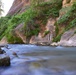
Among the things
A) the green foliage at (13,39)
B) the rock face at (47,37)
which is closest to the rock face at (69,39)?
the rock face at (47,37)

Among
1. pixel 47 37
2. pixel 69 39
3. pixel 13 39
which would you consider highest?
pixel 69 39

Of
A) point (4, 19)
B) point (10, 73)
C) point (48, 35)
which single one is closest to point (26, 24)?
point (48, 35)

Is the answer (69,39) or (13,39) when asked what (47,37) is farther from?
(13,39)

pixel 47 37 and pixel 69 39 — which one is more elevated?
pixel 69 39

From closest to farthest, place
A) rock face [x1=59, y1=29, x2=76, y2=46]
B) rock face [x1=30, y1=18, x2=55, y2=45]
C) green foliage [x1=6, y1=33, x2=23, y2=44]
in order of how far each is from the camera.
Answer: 1. rock face [x1=59, y1=29, x2=76, y2=46]
2. rock face [x1=30, y1=18, x2=55, y2=45]
3. green foliage [x1=6, y1=33, x2=23, y2=44]

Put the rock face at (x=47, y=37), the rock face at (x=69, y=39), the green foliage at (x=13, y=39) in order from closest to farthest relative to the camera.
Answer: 1. the rock face at (x=69, y=39)
2. the rock face at (x=47, y=37)
3. the green foliage at (x=13, y=39)

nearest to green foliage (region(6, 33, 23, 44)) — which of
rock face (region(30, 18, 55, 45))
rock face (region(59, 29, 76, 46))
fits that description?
rock face (region(30, 18, 55, 45))

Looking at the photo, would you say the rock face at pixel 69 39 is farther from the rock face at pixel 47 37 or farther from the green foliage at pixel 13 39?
the green foliage at pixel 13 39

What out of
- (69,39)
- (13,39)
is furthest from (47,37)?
(13,39)

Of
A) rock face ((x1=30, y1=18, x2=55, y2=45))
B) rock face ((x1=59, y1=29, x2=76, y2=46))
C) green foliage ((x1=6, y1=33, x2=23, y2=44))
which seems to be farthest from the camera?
green foliage ((x1=6, y1=33, x2=23, y2=44))

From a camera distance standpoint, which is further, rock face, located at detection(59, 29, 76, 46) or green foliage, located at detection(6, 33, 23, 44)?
green foliage, located at detection(6, 33, 23, 44)

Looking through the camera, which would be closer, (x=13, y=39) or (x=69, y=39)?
(x=69, y=39)

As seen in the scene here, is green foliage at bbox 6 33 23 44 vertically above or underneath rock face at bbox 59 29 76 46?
underneath

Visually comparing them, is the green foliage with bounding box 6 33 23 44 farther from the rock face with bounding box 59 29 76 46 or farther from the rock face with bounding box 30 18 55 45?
the rock face with bounding box 59 29 76 46
